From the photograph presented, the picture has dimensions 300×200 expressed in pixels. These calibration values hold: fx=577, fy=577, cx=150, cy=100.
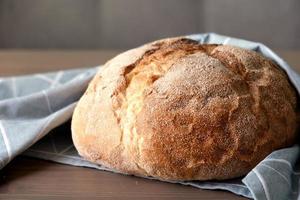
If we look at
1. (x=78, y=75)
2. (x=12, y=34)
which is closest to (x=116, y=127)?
(x=78, y=75)

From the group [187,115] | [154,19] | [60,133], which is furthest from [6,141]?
[154,19]

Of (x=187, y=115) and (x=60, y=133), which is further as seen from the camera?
(x=60, y=133)

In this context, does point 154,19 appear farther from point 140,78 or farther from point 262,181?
point 262,181

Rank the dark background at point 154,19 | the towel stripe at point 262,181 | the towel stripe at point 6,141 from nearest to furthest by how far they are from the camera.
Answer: the towel stripe at point 262,181, the towel stripe at point 6,141, the dark background at point 154,19

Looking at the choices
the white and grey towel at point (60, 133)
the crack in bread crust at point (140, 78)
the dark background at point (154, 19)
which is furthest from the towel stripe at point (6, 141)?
the dark background at point (154, 19)

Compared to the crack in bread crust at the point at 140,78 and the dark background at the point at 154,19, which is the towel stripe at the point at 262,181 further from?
the dark background at the point at 154,19

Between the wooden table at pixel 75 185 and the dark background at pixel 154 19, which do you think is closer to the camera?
the wooden table at pixel 75 185
